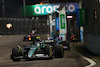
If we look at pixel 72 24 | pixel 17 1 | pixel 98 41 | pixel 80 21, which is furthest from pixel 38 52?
pixel 17 1

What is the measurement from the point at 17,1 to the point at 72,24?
97.7ft

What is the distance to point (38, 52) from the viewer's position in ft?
43.6

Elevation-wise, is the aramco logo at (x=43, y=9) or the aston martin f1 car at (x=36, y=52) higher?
the aramco logo at (x=43, y=9)

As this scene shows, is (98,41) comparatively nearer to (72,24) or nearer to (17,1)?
(72,24)

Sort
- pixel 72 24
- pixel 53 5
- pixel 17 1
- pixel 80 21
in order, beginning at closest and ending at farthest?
1. pixel 80 21
2. pixel 72 24
3. pixel 53 5
4. pixel 17 1

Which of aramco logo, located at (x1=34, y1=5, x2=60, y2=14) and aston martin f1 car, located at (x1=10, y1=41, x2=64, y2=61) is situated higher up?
aramco logo, located at (x1=34, y1=5, x2=60, y2=14)

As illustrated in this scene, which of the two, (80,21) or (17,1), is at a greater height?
(17,1)

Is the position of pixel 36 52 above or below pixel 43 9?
below

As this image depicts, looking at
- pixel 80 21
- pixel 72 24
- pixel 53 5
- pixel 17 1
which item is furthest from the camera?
pixel 17 1

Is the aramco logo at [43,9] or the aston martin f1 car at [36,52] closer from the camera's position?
the aston martin f1 car at [36,52]

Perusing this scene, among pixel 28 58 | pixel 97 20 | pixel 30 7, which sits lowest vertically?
pixel 28 58

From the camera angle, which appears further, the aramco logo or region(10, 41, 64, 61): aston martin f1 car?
the aramco logo

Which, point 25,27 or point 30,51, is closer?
point 30,51

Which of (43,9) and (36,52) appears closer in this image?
Answer: (36,52)
